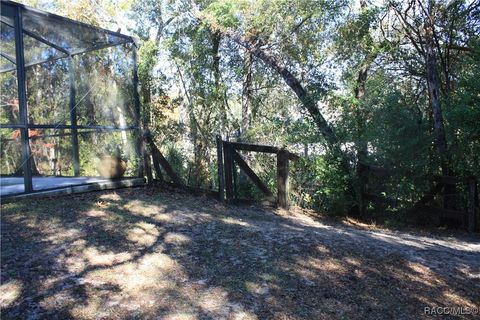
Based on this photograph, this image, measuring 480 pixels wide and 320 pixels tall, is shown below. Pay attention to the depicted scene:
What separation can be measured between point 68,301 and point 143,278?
2.27 feet

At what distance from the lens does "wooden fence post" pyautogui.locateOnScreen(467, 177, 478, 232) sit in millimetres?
7051

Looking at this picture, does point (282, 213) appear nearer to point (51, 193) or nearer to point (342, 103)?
point (342, 103)

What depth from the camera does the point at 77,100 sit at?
8.20 metres

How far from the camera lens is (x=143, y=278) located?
11.5ft

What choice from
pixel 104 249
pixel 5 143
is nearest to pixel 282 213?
pixel 104 249

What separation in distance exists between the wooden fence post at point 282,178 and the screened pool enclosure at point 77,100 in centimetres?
315

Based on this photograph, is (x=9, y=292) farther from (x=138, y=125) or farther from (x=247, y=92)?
(x=247, y=92)

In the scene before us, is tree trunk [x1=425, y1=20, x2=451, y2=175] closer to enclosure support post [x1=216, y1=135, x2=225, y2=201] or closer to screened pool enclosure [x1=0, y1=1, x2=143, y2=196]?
enclosure support post [x1=216, y1=135, x2=225, y2=201]

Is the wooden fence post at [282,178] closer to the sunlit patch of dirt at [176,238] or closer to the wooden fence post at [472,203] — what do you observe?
the wooden fence post at [472,203]

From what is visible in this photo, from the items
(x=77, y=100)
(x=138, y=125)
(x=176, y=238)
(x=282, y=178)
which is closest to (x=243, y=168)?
(x=282, y=178)

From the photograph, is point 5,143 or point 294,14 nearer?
point 5,143

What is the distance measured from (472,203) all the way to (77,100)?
27.0 ft

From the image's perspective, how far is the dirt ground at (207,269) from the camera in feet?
10.0

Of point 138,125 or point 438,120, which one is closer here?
point 438,120
